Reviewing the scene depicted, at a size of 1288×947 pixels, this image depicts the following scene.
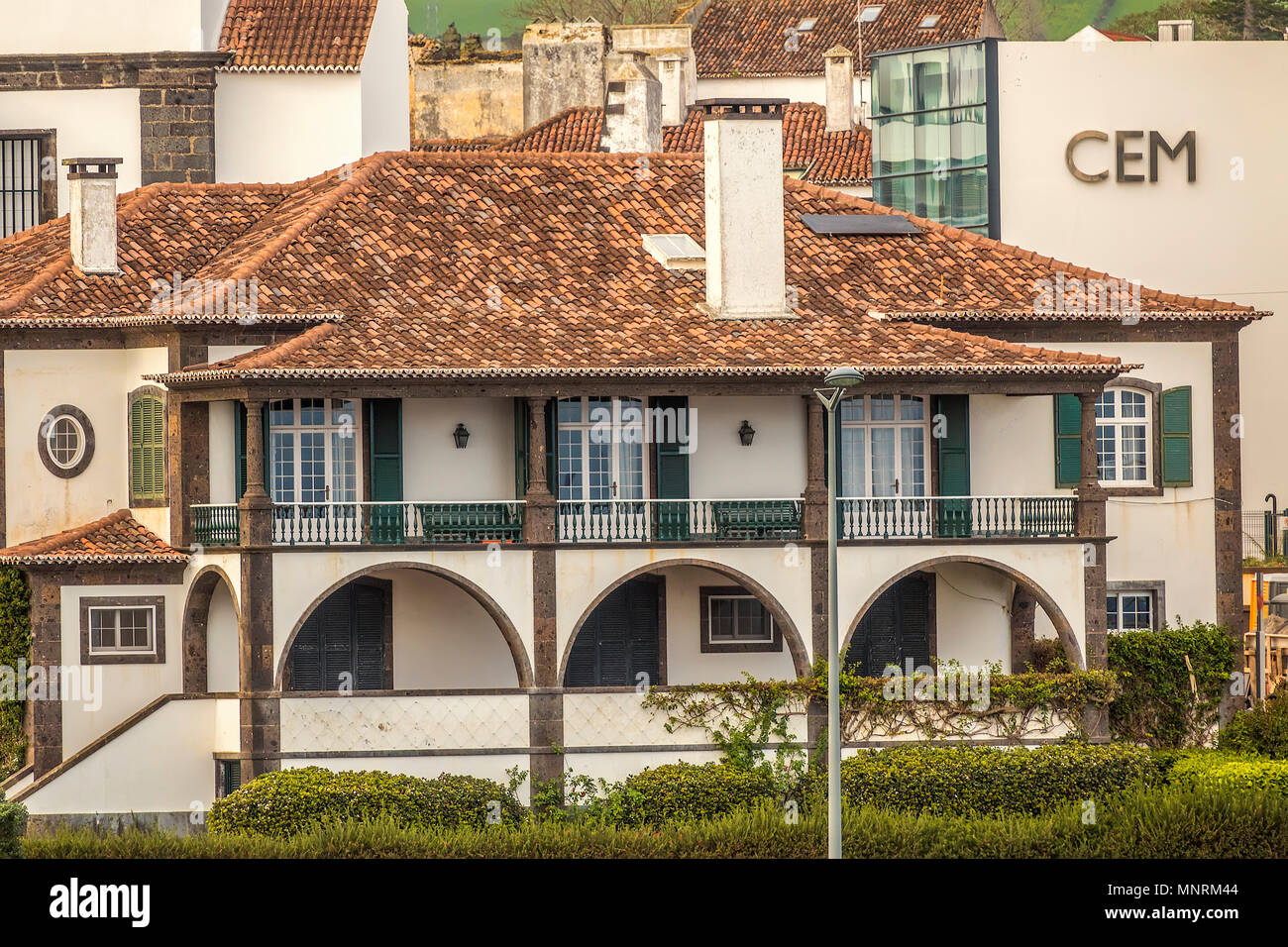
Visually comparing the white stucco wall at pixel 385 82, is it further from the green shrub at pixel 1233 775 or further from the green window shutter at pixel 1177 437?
the green shrub at pixel 1233 775

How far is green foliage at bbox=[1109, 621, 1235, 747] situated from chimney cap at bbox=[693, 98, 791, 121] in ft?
32.0

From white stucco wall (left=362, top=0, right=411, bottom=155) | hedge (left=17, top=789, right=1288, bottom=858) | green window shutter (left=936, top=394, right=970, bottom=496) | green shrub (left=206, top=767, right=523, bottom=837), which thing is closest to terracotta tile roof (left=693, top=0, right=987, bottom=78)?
white stucco wall (left=362, top=0, right=411, bottom=155)

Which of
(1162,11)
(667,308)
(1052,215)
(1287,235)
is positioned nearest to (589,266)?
(667,308)

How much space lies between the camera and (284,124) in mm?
50625

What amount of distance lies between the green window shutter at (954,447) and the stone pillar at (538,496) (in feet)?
20.5

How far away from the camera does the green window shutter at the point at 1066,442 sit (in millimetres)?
42312

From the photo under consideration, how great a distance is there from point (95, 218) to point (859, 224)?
1217cm

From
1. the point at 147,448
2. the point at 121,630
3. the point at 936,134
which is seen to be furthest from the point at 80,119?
the point at 936,134

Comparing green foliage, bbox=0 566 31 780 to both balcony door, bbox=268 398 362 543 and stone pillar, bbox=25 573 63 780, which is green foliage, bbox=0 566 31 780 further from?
balcony door, bbox=268 398 362 543

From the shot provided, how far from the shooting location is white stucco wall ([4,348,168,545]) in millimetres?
40938

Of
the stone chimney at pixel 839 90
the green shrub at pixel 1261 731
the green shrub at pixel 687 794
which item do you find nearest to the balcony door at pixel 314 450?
the green shrub at pixel 687 794

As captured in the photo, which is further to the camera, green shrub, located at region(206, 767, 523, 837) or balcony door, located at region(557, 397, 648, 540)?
balcony door, located at region(557, 397, 648, 540)

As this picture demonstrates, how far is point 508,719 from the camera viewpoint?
1532 inches

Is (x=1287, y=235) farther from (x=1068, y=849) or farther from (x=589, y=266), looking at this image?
(x=1068, y=849)
